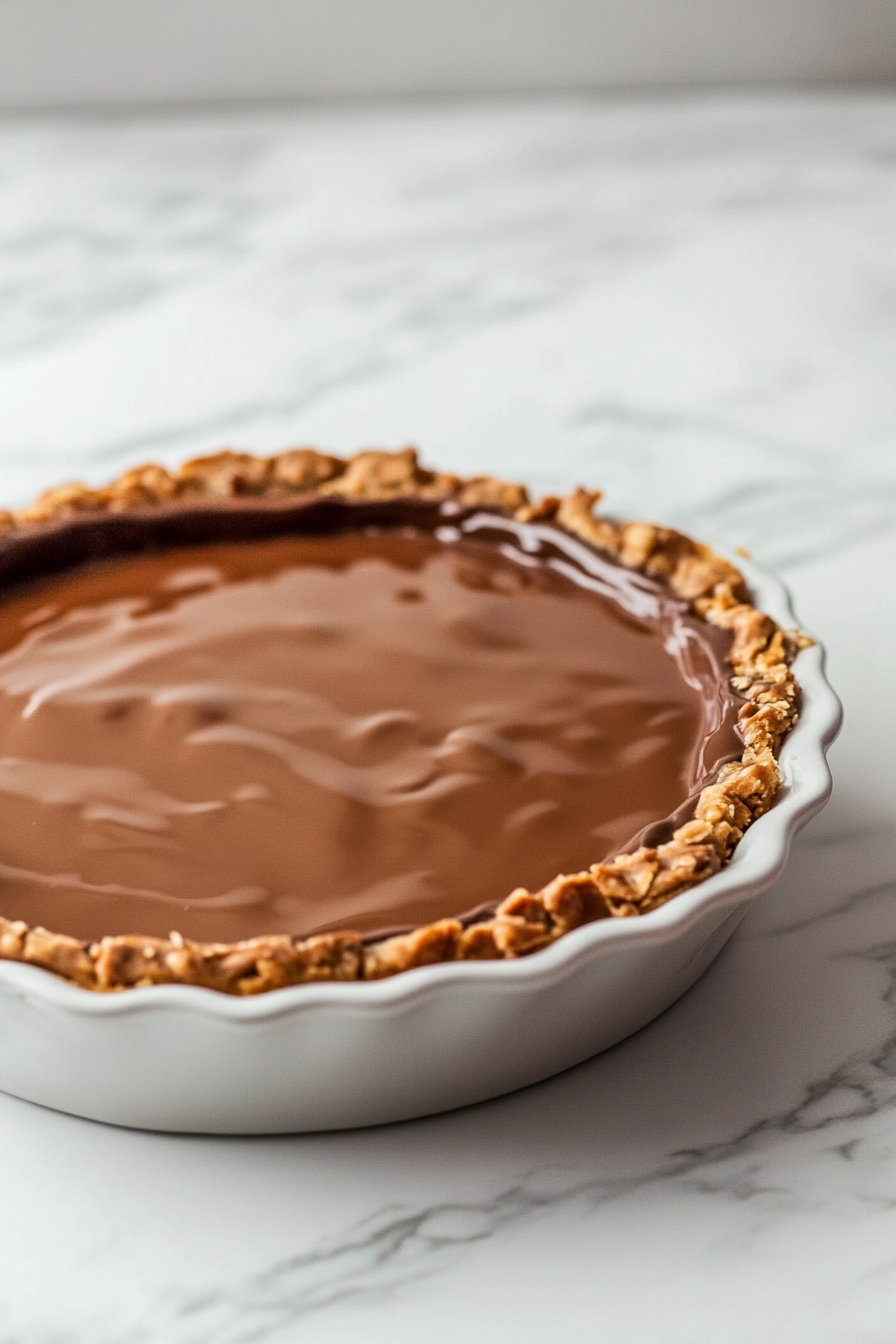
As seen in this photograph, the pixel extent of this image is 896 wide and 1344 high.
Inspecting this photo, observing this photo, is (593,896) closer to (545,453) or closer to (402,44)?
(545,453)

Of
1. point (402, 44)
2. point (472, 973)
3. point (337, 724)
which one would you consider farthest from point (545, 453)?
point (472, 973)

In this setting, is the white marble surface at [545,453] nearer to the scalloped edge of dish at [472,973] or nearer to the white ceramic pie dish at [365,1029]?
the white ceramic pie dish at [365,1029]

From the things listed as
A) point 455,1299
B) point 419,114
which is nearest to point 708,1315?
point 455,1299

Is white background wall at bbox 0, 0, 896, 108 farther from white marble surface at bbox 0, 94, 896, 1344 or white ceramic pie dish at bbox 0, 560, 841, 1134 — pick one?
white ceramic pie dish at bbox 0, 560, 841, 1134

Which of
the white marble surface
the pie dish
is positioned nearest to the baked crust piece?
the pie dish

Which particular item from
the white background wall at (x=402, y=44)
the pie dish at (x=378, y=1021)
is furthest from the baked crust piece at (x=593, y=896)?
the white background wall at (x=402, y=44)

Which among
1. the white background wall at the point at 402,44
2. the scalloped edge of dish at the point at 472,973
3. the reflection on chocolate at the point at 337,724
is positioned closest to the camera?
the scalloped edge of dish at the point at 472,973
